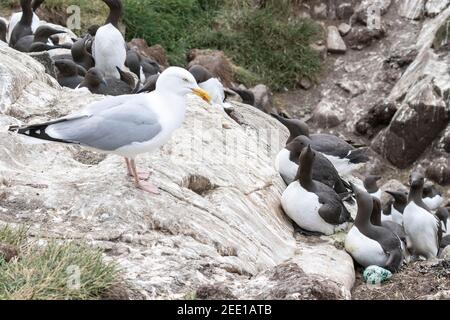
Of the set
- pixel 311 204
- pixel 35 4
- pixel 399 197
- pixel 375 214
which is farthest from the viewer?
pixel 35 4

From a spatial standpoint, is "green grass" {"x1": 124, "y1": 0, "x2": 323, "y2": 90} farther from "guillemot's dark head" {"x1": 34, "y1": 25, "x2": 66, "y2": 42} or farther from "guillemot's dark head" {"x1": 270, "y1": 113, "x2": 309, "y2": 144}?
"guillemot's dark head" {"x1": 270, "y1": 113, "x2": 309, "y2": 144}

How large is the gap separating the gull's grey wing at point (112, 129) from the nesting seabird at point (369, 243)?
2890 millimetres

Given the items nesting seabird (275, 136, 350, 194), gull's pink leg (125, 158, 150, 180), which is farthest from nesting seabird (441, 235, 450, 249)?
gull's pink leg (125, 158, 150, 180)

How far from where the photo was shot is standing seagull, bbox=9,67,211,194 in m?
6.93

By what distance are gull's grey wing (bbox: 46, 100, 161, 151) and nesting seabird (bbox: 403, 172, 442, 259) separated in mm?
5077

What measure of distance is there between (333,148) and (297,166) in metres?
1.53

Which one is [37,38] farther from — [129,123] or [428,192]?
[129,123]

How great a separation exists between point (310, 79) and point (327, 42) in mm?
1242

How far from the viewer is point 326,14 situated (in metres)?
19.9

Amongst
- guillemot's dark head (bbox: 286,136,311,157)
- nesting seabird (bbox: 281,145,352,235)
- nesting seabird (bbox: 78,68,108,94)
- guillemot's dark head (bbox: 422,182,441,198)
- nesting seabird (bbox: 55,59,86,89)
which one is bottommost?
guillemot's dark head (bbox: 422,182,441,198)

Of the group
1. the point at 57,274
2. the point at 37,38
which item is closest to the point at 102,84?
the point at 37,38

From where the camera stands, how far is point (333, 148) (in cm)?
1144
